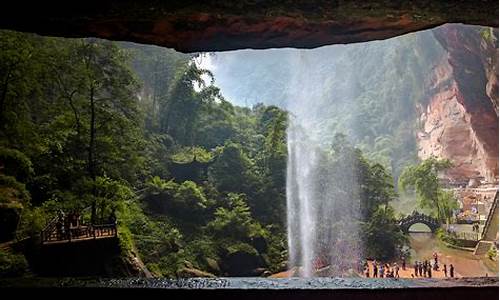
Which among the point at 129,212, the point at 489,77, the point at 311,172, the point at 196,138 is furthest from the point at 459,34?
the point at 129,212

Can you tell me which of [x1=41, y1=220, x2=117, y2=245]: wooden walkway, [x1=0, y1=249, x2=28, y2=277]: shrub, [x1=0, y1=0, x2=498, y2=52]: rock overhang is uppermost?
[x1=0, y1=0, x2=498, y2=52]: rock overhang

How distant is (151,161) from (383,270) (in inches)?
234

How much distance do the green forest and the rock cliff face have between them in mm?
2824

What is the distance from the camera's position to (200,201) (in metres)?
9.20

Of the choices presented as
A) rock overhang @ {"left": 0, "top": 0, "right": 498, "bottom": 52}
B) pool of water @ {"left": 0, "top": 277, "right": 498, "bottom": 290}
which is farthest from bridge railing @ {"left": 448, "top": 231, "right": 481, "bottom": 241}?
pool of water @ {"left": 0, "top": 277, "right": 498, "bottom": 290}

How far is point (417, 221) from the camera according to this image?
32.7 ft

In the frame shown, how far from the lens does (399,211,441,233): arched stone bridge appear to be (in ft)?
32.5

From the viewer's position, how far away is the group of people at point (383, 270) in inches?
364

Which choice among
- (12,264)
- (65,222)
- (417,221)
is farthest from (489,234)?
(12,264)

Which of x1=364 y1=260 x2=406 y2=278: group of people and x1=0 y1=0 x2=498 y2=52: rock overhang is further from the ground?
x1=0 y1=0 x2=498 y2=52: rock overhang

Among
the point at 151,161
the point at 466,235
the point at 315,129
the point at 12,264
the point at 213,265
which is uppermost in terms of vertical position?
the point at 315,129

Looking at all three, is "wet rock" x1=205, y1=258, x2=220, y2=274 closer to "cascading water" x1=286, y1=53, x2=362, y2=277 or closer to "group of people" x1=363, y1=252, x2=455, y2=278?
"cascading water" x1=286, y1=53, x2=362, y2=277

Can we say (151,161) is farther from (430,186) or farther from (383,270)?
(430,186)

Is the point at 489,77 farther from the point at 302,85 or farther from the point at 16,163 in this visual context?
the point at 16,163
